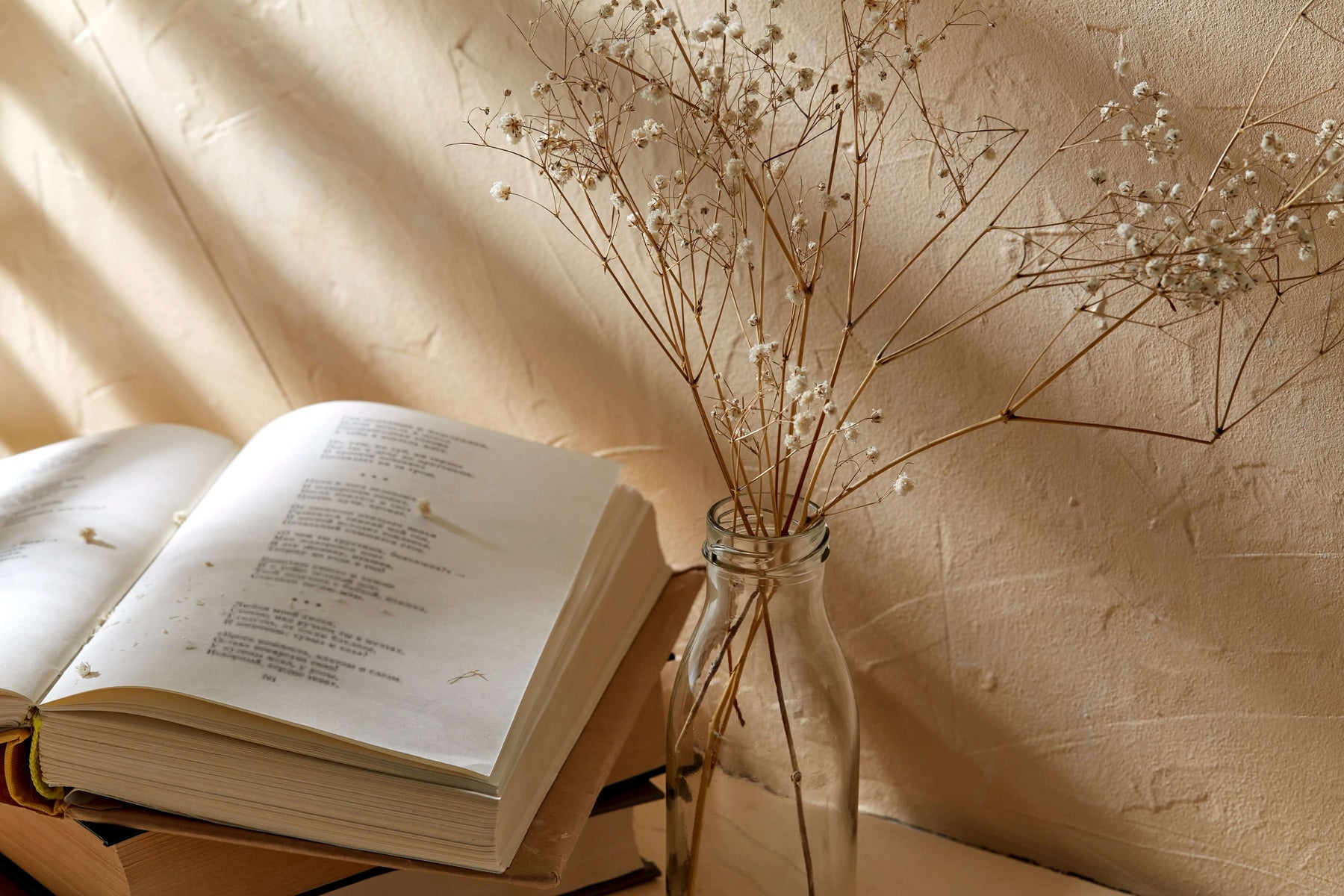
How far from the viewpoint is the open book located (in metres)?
0.52

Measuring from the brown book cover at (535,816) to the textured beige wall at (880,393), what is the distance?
21cm

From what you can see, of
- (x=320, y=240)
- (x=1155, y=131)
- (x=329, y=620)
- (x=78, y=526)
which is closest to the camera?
(x=1155, y=131)

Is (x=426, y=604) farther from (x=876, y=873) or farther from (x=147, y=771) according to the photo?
(x=876, y=873)

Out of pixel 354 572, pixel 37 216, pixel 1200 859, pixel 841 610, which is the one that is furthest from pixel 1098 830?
pixel 37 216

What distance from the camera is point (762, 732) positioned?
0.54m

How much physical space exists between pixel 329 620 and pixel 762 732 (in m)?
0.24

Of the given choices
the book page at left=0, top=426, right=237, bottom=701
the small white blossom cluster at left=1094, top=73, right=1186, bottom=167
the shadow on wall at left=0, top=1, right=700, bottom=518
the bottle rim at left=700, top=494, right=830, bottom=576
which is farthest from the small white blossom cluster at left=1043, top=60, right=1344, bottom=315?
the book page at left=0, top=426, right=237, bottom=701

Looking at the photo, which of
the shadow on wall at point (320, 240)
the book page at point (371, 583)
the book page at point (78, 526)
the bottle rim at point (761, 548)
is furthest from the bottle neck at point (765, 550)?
the book page at point (78, 526)

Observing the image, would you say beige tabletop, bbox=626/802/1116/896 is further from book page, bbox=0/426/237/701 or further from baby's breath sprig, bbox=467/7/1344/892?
book page, bbox=0/426/237/701

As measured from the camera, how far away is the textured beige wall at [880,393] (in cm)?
59

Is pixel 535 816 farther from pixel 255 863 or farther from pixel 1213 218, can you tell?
pixel 1213 218

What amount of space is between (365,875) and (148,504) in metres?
0.30

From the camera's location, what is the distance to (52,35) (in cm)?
90

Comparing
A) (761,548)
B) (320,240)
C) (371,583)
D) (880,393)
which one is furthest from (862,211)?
(320,240)
